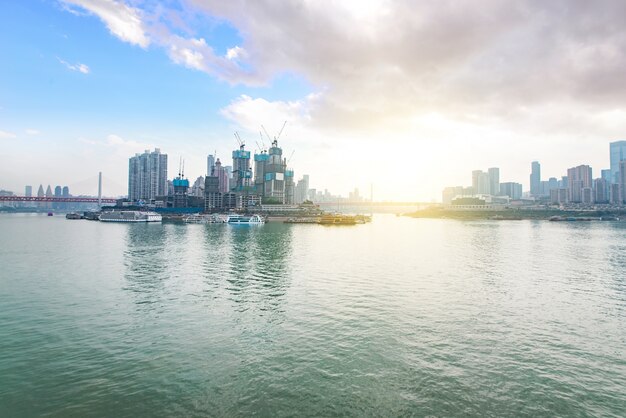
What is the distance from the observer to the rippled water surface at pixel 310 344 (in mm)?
17375

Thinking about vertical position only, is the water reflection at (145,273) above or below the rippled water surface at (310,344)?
above

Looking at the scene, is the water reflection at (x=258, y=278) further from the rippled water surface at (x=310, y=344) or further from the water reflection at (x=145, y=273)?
the water reflection at (x=145, y=273)

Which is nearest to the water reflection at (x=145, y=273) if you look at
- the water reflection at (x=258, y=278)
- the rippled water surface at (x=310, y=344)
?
the rippled water surface at (x=310, y=344)

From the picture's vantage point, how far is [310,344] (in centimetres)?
2483

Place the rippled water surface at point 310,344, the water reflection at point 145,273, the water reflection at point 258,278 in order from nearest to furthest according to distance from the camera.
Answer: the rippled water surface at point 310,344 → the water reflection at point 258,278 → the water reflection at point 145,273

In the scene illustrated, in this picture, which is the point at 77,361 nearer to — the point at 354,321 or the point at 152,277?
the point at 354,321

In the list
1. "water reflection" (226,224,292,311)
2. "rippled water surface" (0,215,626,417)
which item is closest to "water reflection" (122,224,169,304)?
"rippled water surface" (0,215,626,417)

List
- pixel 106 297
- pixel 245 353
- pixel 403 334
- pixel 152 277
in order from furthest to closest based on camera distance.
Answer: pixel 152 277
pixel 106 297
pixel 403 334
pixel 245 353

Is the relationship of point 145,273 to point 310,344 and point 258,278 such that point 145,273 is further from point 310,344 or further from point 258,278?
point 310,344

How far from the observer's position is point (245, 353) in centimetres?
2312

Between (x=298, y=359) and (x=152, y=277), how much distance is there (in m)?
34.0

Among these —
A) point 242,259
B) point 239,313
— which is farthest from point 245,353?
point 242,259

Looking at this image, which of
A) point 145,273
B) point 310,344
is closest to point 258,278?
point 145,273

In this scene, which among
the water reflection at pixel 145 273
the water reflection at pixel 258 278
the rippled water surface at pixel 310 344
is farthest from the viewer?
the water reflection at pixel 145 273
